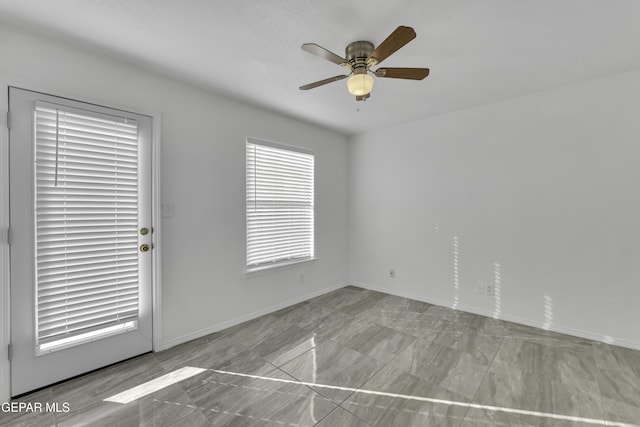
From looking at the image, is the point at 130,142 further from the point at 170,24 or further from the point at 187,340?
the point at 187,340

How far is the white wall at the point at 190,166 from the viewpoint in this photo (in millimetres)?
1969

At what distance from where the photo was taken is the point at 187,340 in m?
2.67

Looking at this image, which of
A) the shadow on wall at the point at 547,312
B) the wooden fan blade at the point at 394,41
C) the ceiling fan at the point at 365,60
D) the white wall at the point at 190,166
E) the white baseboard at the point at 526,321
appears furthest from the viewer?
the shadow on wall at the point at 547,312

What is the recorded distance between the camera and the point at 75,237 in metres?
2.04

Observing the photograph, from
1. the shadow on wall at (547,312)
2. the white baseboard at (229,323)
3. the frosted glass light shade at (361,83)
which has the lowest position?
the white baseboard at (229,323)

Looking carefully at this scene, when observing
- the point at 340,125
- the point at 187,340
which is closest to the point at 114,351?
the point at 187,340

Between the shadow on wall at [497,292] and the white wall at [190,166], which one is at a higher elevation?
the white wall at [190,166]

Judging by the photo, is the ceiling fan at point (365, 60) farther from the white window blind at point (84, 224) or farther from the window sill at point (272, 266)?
the window sill at point (272, 266)

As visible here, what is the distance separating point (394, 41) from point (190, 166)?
2.15 metres

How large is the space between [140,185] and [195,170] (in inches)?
20.5

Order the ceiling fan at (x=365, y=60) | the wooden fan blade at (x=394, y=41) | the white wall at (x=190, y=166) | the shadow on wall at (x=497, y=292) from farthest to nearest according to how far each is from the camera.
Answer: the shadow on wall at (x=497, y=292)
the white wall at (x=190, y=166)
the ceiling fan at (x=365, y=60)
the wooden fan blade at (x=394, y=41)

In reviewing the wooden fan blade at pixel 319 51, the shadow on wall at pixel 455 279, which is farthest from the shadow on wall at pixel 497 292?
the wooden fan blade at pixel 319 51

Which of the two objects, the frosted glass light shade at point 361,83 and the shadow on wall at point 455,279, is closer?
the frosted glass light shade at point 361,83

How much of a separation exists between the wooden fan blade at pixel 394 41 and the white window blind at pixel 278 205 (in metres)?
1.88
